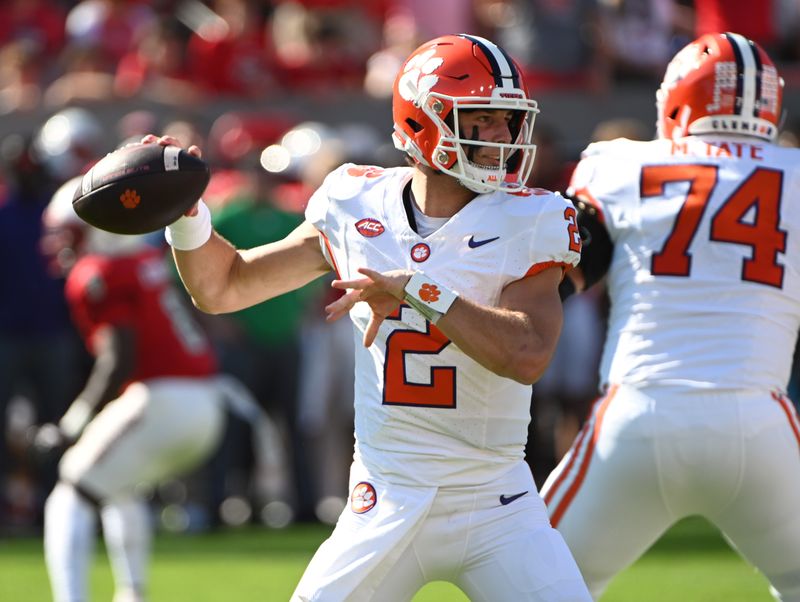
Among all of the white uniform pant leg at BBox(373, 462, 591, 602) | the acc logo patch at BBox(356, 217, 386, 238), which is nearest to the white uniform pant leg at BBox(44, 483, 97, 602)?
the white uniform pant leg at BBox(373, 462, 591, 602)

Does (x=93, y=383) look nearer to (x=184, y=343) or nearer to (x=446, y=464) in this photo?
(x=184, y=343)

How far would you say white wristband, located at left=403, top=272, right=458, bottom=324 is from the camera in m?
3.44

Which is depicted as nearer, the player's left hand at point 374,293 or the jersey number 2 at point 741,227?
the player's left hand at point 374,293

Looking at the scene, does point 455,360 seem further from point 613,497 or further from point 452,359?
point 613,497

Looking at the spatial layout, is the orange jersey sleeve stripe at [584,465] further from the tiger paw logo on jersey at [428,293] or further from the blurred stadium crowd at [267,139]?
the blurred stadium crowd at [267,139]

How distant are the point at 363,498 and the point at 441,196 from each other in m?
0.78

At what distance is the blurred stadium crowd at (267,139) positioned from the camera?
30.3 ft

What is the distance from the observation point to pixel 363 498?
371cm

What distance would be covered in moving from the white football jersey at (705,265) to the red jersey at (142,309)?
2.63 meters

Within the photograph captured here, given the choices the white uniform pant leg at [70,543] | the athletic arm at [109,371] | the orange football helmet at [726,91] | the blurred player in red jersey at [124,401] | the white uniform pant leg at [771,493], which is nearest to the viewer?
the white uniform pant leg at [771,493]

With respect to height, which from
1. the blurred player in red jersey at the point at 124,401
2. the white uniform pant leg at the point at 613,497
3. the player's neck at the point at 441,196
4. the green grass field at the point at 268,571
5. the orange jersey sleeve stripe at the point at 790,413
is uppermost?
the player's neck at the point at 441,196

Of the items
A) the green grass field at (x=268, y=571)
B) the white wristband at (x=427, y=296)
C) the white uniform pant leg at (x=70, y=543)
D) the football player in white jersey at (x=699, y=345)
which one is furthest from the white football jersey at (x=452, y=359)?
the green grass field at (x=268, y=571)

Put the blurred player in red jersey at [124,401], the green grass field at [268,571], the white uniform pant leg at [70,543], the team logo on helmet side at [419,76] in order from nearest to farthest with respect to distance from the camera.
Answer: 1. the team logo on helmet side at [419,76]
2. the white uniform pant leg at [70,543]
3. the blurred player in red jersey at [124,401]
4. the green grass field at [268,571]

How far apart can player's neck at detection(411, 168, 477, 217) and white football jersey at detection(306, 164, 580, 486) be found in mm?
75
